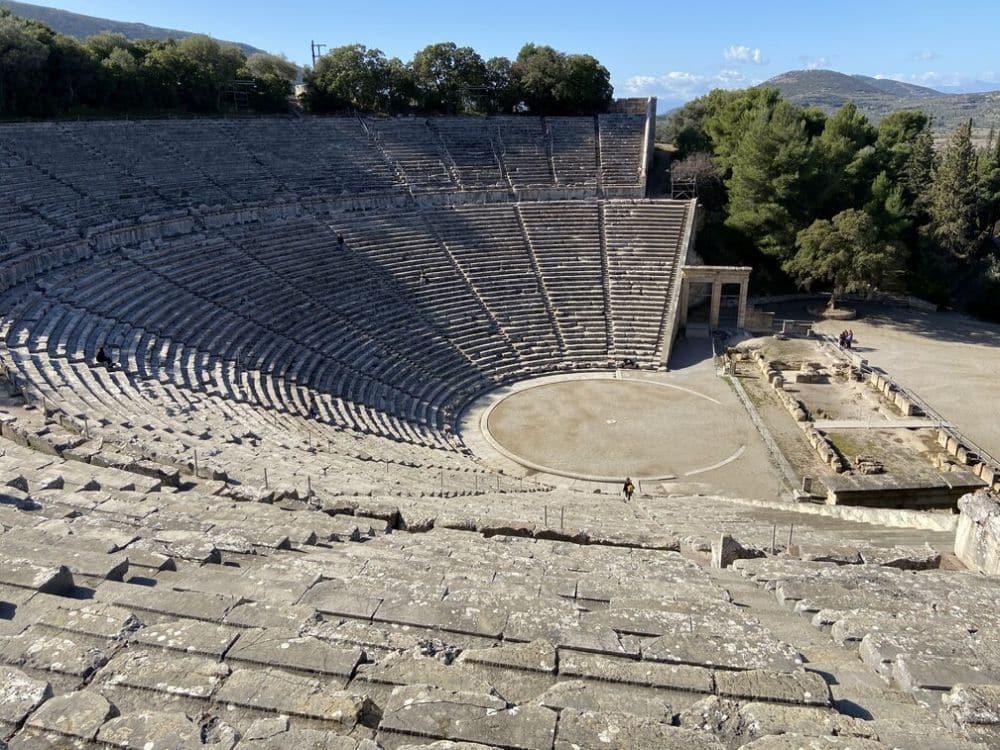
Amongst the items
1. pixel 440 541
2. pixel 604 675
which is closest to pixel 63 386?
pixel 440 541

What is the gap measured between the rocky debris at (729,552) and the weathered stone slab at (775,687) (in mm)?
4184

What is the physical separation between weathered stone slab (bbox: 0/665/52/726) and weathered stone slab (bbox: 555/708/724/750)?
7.97 feet

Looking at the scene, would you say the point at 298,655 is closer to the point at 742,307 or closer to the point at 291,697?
the point at 291,697

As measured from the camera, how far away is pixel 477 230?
29.5m

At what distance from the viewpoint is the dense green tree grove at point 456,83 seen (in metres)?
38.0

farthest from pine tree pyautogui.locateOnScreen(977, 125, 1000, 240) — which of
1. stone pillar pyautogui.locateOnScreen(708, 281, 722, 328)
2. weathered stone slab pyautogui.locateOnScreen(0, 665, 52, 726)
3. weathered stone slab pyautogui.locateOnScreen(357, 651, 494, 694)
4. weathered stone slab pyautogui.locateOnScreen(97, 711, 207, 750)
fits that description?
weathered stone slab pyautogui.locateOnScreen(0, 665, 52, 726)

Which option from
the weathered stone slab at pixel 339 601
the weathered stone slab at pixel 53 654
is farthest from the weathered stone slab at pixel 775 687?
the weathered stone slab at pixel 53 654

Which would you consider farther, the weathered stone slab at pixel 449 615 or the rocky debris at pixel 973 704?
the weathered stone slab at pixel 449 615

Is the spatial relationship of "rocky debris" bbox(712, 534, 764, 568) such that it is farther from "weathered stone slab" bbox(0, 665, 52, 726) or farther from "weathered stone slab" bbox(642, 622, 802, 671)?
"weathered stone slab" bbox(0, 665, 52, 726)

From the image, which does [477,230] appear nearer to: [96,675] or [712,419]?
[712,419]

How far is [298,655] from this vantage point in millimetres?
3904

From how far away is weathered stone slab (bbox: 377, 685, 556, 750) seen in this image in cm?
320

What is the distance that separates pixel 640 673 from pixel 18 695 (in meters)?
3.12

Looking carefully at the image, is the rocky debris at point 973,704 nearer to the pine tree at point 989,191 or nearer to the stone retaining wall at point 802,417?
the stone retaining wall at point 802,417
